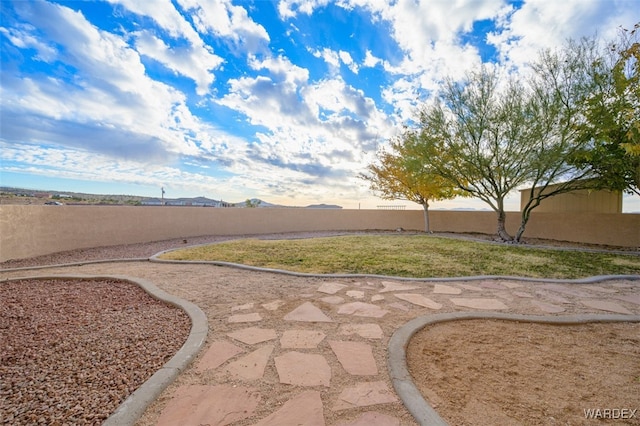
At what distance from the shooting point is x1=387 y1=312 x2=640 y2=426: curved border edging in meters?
1.45

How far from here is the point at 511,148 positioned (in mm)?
8664

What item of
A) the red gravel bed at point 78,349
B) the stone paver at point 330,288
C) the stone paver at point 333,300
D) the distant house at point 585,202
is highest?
the distant house at point 585,202

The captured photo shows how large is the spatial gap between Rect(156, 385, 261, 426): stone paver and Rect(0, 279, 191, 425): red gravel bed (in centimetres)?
30

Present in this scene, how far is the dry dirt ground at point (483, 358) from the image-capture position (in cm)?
152

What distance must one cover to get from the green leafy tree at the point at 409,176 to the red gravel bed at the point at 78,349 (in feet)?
29.3

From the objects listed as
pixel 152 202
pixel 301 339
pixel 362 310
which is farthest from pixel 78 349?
pixel 152 202

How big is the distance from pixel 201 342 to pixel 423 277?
10.6 feet

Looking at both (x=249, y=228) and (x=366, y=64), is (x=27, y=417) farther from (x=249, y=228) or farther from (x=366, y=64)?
(x=249, y=228)

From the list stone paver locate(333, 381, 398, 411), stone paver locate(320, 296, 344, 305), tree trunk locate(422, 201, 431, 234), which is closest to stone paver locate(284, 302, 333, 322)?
stone paver locate(320, 296, 344, 305)

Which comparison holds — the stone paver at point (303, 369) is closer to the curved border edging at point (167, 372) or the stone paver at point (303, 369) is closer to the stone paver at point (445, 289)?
the curved border edging at point (167, 372)

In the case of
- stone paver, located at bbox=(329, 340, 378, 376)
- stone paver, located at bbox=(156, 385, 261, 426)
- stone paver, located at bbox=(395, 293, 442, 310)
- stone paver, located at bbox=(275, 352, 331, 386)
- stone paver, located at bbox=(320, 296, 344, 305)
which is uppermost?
stone paver, located at bbox=(395, 293, 442, 310)

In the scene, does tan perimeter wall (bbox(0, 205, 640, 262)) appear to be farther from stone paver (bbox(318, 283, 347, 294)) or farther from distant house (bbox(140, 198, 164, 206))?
stone paver (bbox(318, 283, 347, 294))

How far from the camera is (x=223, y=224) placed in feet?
37.8

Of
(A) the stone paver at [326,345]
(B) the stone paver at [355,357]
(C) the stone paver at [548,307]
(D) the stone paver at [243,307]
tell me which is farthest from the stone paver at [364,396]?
(C) the stone paver at [548,307]
